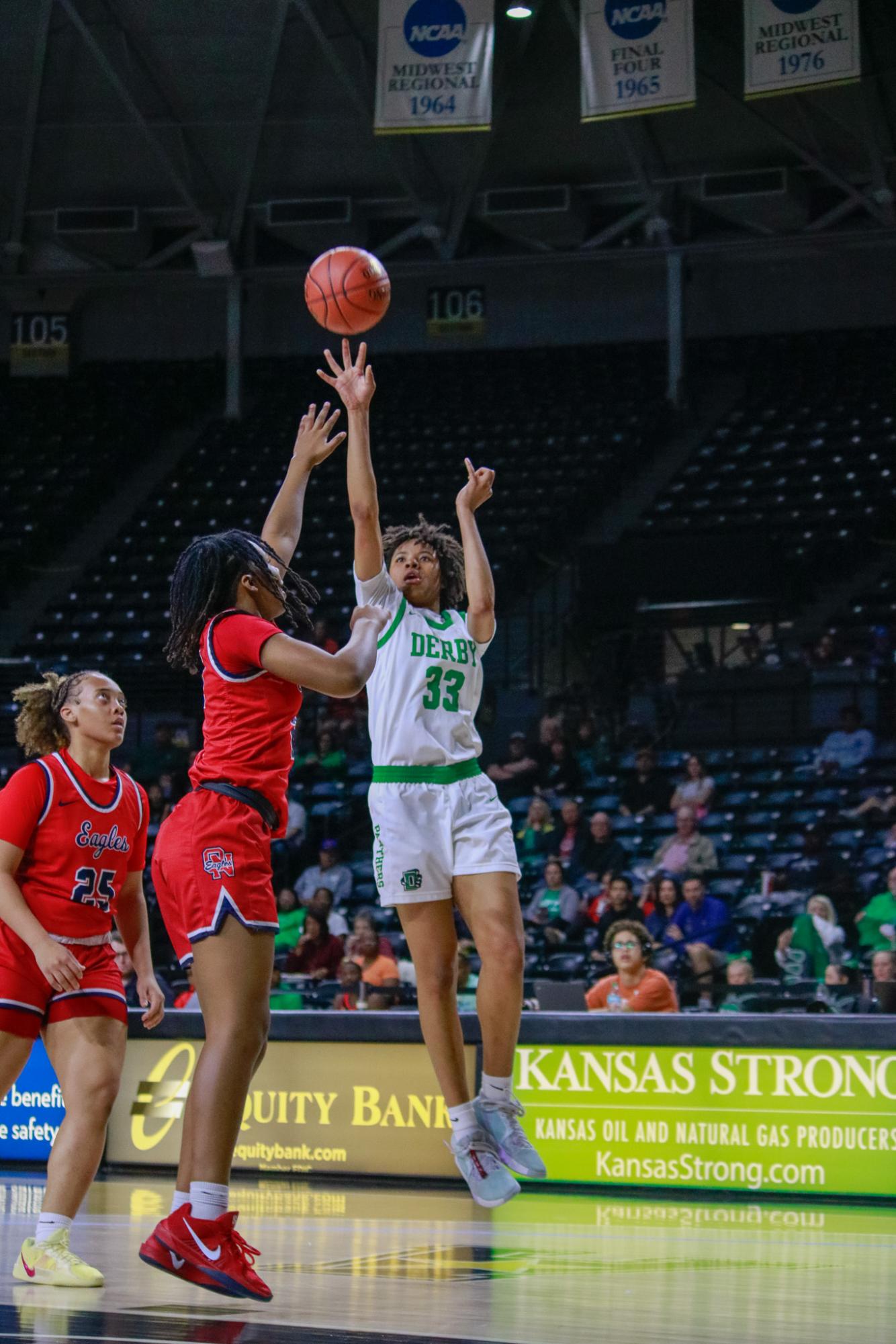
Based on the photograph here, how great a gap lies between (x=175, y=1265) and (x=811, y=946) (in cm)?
827

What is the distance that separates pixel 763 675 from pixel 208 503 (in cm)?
813

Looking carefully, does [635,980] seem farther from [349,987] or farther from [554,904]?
[554,904]

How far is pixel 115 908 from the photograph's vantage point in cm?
565

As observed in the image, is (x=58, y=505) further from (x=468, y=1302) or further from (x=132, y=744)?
(x=468, y=1302)

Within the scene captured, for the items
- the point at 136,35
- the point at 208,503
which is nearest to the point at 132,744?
the point at 208,503

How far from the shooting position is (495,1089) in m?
5.96

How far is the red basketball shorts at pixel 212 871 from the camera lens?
4.74m

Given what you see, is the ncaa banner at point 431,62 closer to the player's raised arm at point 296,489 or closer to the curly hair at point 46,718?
the player's raised arm at point 296,489

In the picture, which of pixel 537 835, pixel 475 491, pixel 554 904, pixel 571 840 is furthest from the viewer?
pixel 537 835

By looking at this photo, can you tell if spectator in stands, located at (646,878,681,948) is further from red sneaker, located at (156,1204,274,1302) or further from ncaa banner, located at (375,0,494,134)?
red sneaker, located at (156,1204,274,1302)

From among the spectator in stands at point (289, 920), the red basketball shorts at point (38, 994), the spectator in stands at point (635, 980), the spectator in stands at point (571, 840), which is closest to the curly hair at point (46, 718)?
the red basketball shorts at point (38, 994)

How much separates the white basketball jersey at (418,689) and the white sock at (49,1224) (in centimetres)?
189

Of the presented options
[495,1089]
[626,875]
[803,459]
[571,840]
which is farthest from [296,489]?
[803,459]

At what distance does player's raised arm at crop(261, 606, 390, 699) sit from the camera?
4602 millimetres
